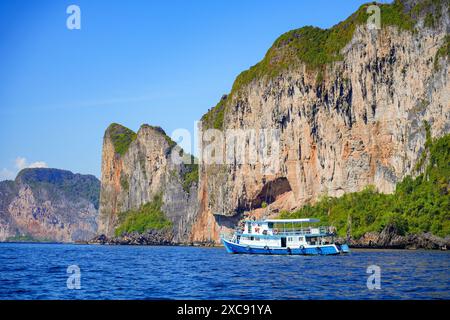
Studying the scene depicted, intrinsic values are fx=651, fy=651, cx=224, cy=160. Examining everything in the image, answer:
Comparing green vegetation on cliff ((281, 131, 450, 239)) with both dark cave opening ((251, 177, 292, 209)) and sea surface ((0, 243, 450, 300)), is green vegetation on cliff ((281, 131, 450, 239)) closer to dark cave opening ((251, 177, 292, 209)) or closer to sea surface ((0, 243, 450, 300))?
dark cave opening ((251, 177, 292, 209))

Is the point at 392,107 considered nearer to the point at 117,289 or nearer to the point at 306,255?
the point at 306,255

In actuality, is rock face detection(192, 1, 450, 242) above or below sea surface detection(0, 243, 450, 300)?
above

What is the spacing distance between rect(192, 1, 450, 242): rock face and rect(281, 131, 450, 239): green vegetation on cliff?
3541 mm

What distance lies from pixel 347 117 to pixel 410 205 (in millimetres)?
29655

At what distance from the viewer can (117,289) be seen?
4269 centimetres

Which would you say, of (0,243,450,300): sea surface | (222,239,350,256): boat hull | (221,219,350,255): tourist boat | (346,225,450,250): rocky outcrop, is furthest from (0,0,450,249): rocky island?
(0,243,450,300): sea surface

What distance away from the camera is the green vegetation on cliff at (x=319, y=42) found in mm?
128125

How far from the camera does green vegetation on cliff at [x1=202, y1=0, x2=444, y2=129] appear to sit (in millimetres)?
128125

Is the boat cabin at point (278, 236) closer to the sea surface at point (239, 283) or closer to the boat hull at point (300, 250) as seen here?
the boat hull at point (300, 250)

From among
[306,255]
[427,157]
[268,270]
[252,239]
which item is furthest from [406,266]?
[427,157]

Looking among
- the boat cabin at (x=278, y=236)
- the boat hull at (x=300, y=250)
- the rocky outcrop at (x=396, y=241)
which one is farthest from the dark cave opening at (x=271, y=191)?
the boat hull at (x=300, y=250)

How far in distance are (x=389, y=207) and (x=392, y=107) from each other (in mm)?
20298

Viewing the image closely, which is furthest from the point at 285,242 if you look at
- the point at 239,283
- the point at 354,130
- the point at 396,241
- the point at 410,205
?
the point at 354,130

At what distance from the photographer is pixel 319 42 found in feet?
497
